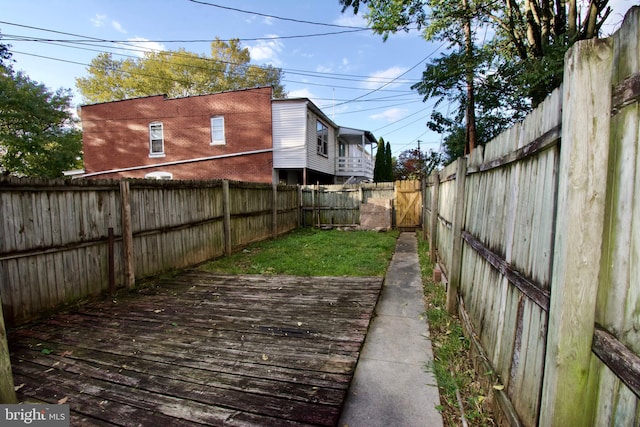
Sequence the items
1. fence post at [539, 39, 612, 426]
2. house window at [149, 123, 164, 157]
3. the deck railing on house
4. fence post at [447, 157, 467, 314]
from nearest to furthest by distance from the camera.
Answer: fence post at [539, 39, 612, 426], fence post at [447, 157, 467, 314], house window at [149, 123, 164, 157], the deck railing on house

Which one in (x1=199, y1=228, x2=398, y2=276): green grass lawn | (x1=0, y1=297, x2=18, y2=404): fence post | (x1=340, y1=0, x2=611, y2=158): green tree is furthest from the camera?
(x1=340, y1=0, x2=611, y2=158): green tree

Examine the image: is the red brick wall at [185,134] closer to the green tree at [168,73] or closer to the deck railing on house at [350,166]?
the deck railing on house at [350,166]

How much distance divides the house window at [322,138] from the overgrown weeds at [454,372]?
14.4 metres

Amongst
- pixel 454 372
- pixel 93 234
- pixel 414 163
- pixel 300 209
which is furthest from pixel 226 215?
pixel 414 163

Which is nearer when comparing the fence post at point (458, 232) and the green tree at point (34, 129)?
the fence post at point (458, 232)

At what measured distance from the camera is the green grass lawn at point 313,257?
6.22 meters

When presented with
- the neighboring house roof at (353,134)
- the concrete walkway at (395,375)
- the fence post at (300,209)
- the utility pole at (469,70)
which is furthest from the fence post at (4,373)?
Result: the neighboring house roof at (353,134)

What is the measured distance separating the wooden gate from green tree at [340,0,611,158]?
10.9 feet

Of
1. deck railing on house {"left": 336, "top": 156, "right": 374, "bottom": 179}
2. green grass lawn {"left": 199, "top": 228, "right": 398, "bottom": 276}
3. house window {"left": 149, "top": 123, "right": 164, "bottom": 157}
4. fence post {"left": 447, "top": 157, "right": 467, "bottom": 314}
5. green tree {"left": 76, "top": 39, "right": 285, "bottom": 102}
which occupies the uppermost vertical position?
green tree {"left": 76, "top": 39, "right": 285, "bottom": 102}

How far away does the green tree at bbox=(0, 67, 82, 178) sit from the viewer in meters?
18.2

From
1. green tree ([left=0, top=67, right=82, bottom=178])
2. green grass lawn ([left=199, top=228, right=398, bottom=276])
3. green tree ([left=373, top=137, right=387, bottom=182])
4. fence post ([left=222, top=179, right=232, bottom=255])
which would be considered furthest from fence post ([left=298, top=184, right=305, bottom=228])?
green tree ([left=0, top=67, right=82, bottom=178])

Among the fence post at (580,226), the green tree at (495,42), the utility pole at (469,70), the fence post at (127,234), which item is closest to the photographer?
the fence post at (580,226)

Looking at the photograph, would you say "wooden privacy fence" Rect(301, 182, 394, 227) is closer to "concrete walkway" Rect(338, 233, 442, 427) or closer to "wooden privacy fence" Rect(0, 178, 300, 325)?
"wooden privacy fence" Rect(0, 178, 300, 325)

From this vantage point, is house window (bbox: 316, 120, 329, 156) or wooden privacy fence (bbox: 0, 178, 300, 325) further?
house window (bbox: 316, 120, 329, 156)
